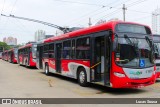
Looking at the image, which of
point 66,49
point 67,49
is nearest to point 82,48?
point 67,49

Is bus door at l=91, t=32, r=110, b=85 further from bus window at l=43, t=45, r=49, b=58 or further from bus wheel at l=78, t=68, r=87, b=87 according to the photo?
bus window at l=43, t=45, r=49, b=58

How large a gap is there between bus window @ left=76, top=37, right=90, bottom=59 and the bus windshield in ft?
7.96

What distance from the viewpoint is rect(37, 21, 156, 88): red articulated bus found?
11258mm

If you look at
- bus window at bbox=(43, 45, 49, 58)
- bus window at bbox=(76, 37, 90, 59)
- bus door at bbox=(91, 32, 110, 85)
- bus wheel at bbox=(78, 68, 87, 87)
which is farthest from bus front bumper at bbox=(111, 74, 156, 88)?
bus window at bbox=(43, 45, 49, 58)

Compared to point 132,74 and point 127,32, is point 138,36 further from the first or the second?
point 132,74

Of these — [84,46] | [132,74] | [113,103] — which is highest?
[84,46]

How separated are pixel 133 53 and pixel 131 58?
23cm

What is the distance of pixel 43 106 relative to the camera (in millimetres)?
8922

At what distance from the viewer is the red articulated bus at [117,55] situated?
11.3 m

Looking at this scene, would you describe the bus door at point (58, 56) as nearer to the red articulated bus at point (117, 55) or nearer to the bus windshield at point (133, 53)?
the red articulated bus at point (117, 55)

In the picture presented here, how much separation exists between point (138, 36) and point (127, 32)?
1.79 feet

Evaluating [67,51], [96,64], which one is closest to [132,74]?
[96,64]

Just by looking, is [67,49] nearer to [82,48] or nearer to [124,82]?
[82,48]

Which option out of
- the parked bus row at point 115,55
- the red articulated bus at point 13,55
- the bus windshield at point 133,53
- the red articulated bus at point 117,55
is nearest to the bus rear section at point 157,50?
the parked bus row at point 115,55
